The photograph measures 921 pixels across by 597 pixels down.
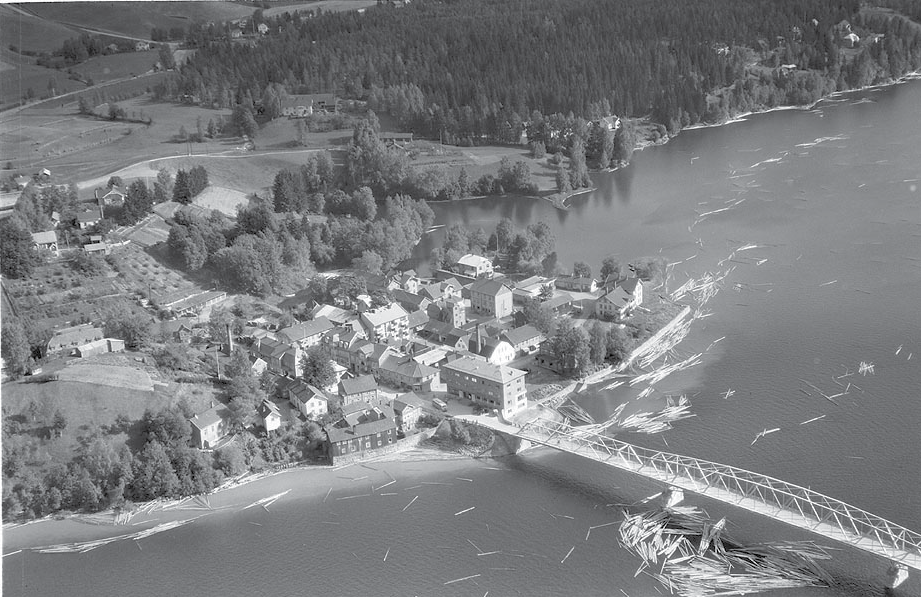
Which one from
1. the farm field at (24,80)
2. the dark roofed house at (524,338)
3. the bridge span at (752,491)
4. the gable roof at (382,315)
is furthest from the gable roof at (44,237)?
the bridge span at (752,491)

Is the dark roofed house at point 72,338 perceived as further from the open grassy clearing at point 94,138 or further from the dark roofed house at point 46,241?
the open grassy clearing at point 94,138

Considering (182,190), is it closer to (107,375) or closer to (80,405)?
(107,375)

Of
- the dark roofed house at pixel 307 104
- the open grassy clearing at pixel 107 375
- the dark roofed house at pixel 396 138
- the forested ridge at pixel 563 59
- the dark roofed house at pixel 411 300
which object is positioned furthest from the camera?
the forested ridge at pixel 563 59

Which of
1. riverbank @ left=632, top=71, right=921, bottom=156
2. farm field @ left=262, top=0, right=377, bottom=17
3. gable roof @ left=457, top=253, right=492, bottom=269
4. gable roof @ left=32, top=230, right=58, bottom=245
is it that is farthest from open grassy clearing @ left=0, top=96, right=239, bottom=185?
riverbank @ left=632, top=71, right=921, bottom=156

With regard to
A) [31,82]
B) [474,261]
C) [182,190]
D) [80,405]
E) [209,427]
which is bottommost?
[209,427]

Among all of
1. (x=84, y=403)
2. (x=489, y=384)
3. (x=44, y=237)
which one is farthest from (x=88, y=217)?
(x=489, y=384)

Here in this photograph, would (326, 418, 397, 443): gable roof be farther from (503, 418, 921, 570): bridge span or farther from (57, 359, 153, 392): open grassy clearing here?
(57, 359, 153, 392): open grassy clearing
